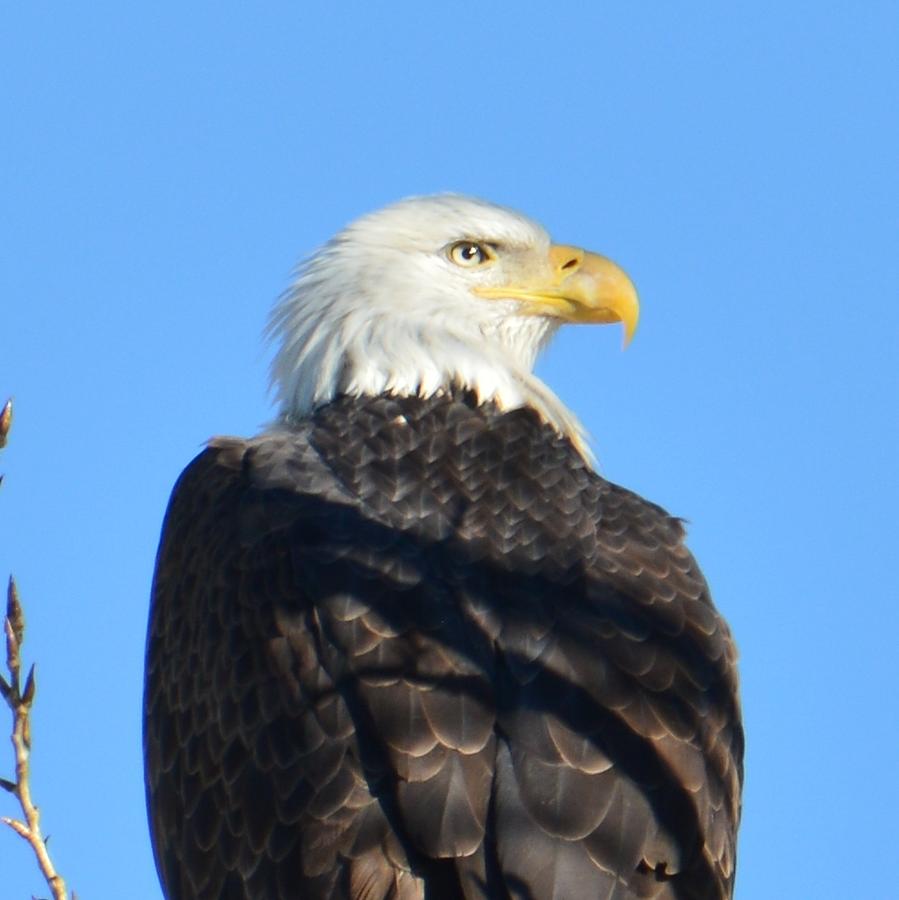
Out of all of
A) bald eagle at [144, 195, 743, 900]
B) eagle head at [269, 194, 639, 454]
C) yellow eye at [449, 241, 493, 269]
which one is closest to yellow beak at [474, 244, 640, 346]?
eagle head at [269, 194, 639, 454]

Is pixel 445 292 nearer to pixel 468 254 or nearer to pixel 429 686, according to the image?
pixel 468 254

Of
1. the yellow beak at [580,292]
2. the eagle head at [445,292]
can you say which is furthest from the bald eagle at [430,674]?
the yellow beak at [580,292]

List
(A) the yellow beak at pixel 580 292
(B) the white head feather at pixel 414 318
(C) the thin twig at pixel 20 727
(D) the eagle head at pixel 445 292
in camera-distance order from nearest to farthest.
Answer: (C) the thin twig at pixel 20 727 < (B) the white head feather at pixel 414 318 < (D) the eagle head at pixel 445 292 < (A) the yellow beak at pixel 580 292

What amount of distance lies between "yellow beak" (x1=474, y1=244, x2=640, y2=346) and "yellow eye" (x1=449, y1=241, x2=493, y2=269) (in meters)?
0.11

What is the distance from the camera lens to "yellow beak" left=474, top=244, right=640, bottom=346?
7727mm

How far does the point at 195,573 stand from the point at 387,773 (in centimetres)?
131

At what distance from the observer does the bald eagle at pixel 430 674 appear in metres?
5.12

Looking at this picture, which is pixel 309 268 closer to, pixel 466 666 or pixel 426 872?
pixel 466 666

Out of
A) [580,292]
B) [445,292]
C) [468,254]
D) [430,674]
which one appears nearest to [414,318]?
[445,292]

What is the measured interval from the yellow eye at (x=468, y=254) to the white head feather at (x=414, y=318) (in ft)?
0.07

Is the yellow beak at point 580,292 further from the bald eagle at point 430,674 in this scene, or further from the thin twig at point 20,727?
the thin twig at point 20,727

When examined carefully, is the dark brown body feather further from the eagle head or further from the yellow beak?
the yellow beak

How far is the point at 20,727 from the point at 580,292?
3845 millimetres

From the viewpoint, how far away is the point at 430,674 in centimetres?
529
